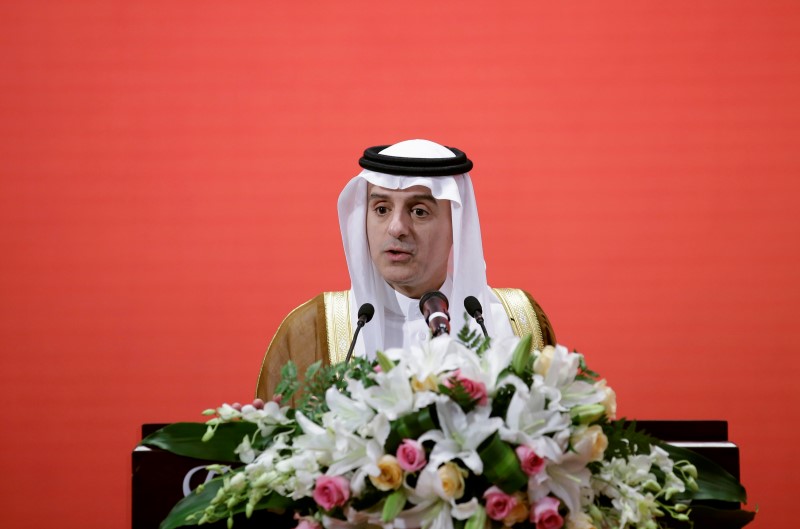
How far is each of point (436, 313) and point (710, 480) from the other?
0.50m

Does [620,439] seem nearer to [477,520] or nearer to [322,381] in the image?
[477,520]

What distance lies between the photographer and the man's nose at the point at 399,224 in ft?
8.32

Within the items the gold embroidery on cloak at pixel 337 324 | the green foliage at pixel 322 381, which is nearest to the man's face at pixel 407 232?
the gold embroidery on cloak at pixel 337 324

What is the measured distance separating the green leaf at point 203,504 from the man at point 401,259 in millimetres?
1141

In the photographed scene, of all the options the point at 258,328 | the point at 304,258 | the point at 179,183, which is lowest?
the point at 258,328

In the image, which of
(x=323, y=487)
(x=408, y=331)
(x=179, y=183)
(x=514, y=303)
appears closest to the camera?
(x=323, y=487)

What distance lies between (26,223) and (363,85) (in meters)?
1.20

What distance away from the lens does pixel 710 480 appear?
156 centimetres

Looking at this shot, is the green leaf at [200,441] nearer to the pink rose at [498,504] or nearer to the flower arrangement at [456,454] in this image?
the flower arrangement at [456,454]

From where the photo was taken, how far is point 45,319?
3.33 meters

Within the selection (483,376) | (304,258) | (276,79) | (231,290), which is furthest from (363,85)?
(483,376)

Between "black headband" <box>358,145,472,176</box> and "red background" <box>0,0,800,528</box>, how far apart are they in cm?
74

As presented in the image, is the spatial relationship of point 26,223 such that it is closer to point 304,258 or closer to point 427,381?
point 304,258

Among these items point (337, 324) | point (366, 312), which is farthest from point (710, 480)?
point (337, 324)
